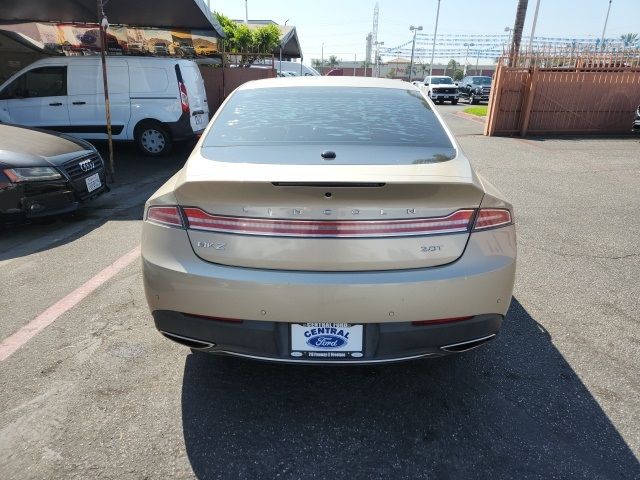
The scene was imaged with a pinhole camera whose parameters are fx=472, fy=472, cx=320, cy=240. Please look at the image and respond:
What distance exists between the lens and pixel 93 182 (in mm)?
5855

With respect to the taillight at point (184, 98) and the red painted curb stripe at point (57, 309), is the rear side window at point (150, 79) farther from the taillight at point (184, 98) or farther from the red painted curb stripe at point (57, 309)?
the red painted curb stripe at point (57, 309)

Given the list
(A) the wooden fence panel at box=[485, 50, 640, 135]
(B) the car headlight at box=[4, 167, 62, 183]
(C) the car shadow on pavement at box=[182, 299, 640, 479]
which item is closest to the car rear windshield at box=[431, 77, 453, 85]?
(A) the wooden fence panel at box=[485, 50, 640, 135]

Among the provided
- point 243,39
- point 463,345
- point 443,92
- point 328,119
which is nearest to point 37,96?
point 328,119

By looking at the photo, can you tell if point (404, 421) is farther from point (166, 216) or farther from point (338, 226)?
point (166, 216)

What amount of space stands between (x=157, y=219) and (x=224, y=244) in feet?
1.35

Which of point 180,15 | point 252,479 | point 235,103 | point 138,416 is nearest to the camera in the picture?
point 252,479

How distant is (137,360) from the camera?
2.84 metres

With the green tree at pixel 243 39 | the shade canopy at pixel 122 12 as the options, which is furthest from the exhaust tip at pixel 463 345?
the green tree at pixel 243 39

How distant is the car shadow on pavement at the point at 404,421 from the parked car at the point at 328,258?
403 millimetres

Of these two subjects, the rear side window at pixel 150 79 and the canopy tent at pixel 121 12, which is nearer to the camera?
the rear side window at pixel 150 79

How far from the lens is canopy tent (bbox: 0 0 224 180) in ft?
37.9

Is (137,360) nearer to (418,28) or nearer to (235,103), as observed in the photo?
(235,103)

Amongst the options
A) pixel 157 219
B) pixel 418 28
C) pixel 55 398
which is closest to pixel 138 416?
pixel 55 398

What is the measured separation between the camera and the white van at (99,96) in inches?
367
